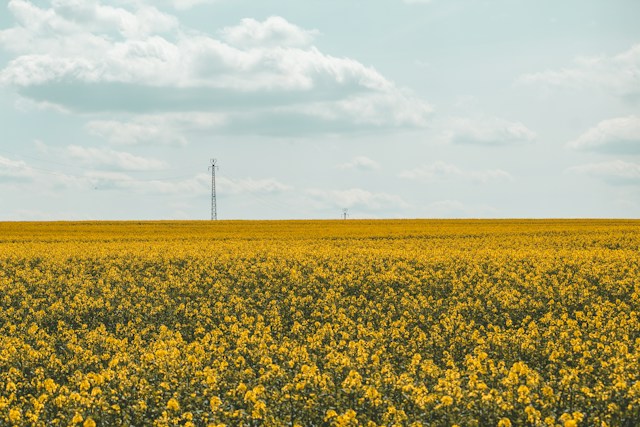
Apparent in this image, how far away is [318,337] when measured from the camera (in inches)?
585

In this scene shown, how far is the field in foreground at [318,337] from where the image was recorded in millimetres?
9734

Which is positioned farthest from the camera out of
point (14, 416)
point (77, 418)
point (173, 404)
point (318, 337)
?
point (318, 337)

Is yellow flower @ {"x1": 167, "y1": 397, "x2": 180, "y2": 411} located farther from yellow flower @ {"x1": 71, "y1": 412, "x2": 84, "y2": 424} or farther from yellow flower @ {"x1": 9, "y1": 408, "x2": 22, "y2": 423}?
yellow flower @ {"x1": 9, "y1": 408, "x2": 22, "y2": 423}

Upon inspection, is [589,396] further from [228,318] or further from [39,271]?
[39,271]

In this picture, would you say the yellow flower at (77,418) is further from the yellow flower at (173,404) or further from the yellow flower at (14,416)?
the yellow flower at (173,404)

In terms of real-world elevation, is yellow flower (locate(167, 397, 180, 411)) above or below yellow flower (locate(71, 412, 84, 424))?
above

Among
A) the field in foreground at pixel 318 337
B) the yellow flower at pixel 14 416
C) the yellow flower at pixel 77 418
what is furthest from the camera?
the field in foreground at pixel 318 337

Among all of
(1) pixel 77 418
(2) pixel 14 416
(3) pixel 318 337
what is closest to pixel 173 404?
(1) pixel 77 418

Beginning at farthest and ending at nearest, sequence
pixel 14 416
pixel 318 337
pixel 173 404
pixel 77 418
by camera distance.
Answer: pixel 318 337 < pixel 14 416 < pixel 173 404 < pixel 77 418

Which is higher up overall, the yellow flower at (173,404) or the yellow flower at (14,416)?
the yellow flower at (173,404)

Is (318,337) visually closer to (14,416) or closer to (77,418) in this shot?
(77,418)

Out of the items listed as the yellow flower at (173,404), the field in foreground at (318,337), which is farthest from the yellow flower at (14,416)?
the yellow flower at (173,404)

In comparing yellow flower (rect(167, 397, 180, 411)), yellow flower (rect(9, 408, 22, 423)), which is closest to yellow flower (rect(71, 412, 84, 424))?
yellow flower (rect(9, 408, 22, 423))

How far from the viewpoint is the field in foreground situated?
9734 millimetres
